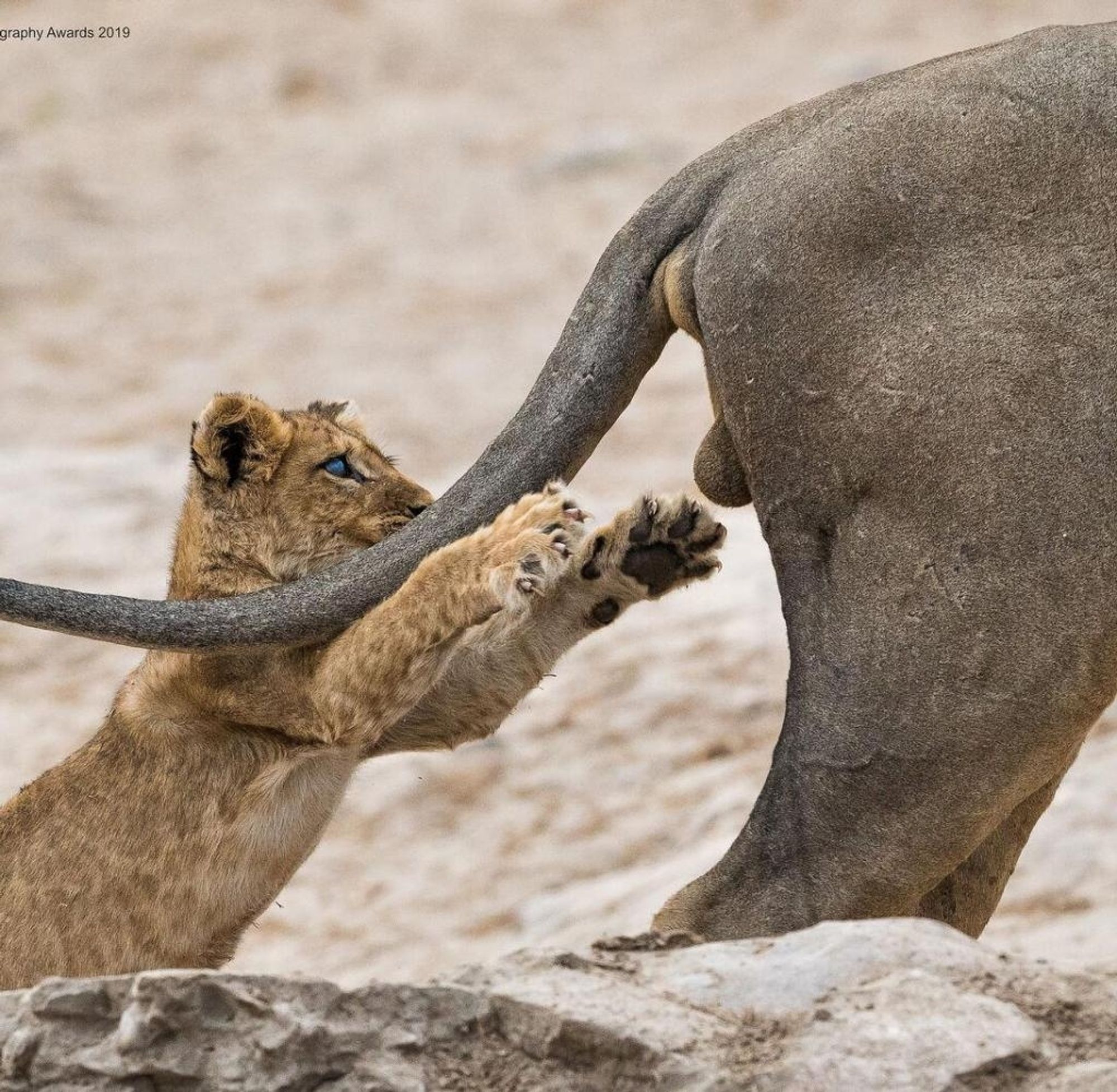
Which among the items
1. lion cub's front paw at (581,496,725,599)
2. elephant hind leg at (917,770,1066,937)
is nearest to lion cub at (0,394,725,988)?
lion cub's front paw at (581,496,725,599)

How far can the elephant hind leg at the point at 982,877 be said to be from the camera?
4.41 m

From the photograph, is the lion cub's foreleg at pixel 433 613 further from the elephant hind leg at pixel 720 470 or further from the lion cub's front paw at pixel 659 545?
the elephant hind leg at pixel 720 470

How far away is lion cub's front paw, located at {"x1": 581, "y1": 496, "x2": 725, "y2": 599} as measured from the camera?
14.2 ft

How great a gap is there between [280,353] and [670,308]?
9.52m

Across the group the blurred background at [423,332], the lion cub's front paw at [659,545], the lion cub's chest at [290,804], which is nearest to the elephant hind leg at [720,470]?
the lion cub's front paw at [659,545]

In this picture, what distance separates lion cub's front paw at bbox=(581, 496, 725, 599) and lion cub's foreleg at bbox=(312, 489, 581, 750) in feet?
0.30

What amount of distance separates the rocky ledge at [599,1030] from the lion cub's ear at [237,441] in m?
1.76

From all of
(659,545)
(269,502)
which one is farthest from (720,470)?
(269,502)

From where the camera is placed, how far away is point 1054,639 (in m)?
3.80

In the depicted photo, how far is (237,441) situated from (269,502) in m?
0.15

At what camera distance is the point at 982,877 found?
4430 millimetres

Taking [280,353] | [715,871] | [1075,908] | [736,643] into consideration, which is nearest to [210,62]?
[280,353]

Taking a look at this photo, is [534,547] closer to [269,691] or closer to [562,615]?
[562,615]

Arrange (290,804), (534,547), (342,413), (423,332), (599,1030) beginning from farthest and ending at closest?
(423,332) → (342,413) → (290,804) → (534,547) → (599,1030)
